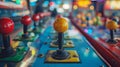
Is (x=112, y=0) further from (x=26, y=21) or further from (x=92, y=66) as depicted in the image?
(x=92, y=66)

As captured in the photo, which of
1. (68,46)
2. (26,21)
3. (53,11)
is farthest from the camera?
(53,11)

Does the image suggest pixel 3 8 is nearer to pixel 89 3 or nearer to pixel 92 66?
pixel 92 66

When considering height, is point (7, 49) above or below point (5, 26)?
below

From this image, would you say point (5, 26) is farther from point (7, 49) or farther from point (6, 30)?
point (7, 49)

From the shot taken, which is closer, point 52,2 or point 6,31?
point 6,31

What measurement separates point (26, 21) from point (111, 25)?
23.9 inches

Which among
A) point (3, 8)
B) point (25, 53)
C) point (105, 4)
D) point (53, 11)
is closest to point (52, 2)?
point (53, 11)

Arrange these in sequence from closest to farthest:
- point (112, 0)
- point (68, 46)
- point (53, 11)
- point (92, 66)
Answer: point (92, 66)
point (68, 46)
point (112, 0)
point (53, 11)

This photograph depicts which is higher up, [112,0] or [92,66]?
[112,0]

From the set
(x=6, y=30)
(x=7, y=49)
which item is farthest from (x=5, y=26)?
(x=7, y=49)

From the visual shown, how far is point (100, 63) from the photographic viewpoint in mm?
770

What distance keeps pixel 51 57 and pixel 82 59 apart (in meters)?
0.15

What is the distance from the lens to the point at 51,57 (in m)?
0.85

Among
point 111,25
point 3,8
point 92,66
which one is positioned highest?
point 3,8
